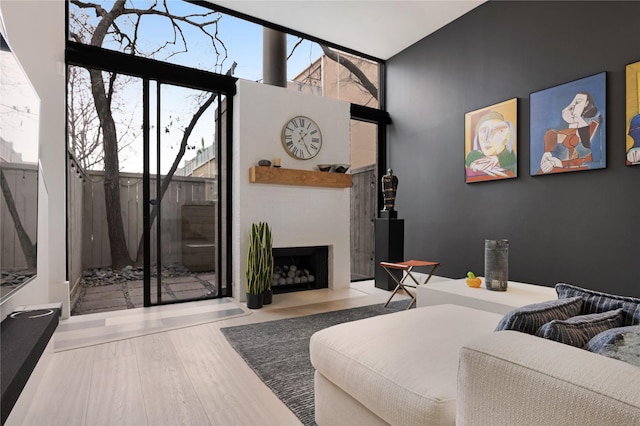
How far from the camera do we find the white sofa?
2.18 feet

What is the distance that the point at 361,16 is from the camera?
170 inches

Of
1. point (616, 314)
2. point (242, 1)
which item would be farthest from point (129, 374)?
point (242, 1)

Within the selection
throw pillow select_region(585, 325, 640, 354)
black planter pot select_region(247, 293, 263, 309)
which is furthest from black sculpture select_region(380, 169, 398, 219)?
throw pillow select_region(585, 325, 640, 354)

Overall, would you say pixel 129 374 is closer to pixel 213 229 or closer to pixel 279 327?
pixel 279 327

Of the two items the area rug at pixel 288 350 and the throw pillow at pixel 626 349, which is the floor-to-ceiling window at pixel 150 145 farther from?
the throw pillow at pixel 626 349

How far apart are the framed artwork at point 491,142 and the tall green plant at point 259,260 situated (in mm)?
2460

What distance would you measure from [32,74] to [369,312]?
11.7 ft

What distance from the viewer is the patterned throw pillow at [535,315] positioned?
100cm

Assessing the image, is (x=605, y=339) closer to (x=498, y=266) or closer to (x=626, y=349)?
(x=626, y=349)

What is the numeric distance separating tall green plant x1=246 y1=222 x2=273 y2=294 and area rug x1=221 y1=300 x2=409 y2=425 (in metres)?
0.60

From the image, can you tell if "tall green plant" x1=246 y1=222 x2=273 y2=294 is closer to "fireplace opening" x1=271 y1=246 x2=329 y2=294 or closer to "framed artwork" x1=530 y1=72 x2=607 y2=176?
"fireplace opening" x1=271 y1=246 x2=329 y2=294

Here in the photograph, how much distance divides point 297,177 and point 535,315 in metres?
3.26

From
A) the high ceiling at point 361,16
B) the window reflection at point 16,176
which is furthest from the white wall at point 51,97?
the high ceiling at point 361,16

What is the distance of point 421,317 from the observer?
170cm
